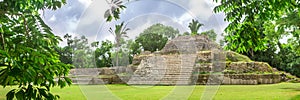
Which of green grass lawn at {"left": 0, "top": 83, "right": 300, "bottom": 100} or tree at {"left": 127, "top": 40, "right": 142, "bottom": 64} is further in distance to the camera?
tree at {"left": 127, "top": 40, "right": 142, "bottom": 64}

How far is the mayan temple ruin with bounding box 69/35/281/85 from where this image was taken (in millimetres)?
16469

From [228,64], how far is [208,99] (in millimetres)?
12832

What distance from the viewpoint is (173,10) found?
5.77m

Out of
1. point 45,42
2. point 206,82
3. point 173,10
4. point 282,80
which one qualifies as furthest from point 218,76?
point 45,42

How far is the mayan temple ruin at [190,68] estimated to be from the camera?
16469 millimetres

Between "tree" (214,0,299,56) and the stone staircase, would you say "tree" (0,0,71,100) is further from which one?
the stone staircase

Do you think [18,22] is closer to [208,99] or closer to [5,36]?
[5,36]

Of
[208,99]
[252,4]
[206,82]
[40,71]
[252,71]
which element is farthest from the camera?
[252,71]

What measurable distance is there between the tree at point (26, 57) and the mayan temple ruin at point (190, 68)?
12.9 meters

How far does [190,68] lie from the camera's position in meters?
19.0

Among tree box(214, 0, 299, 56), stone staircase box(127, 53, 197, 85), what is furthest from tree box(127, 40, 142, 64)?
tree box(214, 0, 299, 56)

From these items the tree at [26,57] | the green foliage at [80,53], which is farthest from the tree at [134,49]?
the tree at [26,57]

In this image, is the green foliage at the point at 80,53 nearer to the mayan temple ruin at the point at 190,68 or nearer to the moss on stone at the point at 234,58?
the mayan temple ruin at the point at 190,68

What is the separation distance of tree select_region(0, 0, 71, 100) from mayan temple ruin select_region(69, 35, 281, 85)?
12.9m
